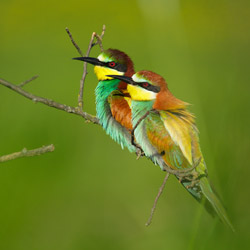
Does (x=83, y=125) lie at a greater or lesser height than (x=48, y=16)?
lesser

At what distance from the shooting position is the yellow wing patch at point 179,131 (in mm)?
1403

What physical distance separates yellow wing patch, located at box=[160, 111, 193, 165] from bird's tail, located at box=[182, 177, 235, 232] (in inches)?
4.5

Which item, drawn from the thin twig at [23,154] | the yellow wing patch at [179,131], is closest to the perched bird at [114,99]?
the yellow wing patch at [179,131]

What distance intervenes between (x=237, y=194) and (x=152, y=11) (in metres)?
0.62

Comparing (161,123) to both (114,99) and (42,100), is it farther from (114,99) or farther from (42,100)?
(42,100)

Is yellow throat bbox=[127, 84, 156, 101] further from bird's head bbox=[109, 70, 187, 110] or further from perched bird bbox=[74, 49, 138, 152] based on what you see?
perched bird bbox=[74, 49, 138, 152]

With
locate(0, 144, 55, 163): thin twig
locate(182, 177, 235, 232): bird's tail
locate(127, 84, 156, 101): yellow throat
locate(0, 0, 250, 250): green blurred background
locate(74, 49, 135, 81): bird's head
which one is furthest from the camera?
locate(0, 0, 250, 250): green blurred background

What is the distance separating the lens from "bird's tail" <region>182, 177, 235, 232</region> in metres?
0.60

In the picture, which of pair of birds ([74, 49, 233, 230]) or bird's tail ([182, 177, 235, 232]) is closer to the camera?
bird's tail ([182, 177, 235, 232])

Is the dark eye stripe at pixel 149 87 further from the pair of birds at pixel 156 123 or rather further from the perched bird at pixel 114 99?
the perched bird at pixel 114 99

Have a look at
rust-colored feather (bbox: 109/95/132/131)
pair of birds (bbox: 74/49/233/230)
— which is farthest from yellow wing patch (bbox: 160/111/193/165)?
rust-colored feather (bbox: 109/95/132/131)

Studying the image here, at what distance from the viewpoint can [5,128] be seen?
3.24 metres

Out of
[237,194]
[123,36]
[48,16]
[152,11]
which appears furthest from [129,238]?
[48,16]

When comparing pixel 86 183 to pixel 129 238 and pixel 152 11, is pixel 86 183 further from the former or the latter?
pixel 152 11
